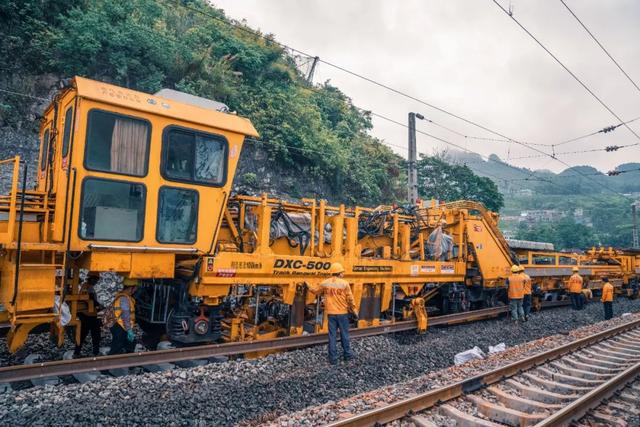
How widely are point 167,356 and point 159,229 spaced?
1.72 meters

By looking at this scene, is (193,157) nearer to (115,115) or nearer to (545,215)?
(115,115)

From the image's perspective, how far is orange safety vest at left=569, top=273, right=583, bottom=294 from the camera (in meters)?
14.4

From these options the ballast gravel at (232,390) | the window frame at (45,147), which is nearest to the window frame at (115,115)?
the window frame at (45,147)

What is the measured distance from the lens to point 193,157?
6.56 m

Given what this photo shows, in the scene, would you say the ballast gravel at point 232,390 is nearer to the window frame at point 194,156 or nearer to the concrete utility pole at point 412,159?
the window frame at point 194,156

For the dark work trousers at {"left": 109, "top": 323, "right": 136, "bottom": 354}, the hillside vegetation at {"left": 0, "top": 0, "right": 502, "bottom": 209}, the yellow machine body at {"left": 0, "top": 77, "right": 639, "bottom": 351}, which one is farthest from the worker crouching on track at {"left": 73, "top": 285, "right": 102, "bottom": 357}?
the hillside vegetation at {"left": 0, "top": 0, "right": 502, "bottom": 209}

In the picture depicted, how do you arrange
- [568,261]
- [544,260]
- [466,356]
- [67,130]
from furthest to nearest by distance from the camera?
1. [568,261]
2. [544,260]
3. [466,356]
4. [67,130]

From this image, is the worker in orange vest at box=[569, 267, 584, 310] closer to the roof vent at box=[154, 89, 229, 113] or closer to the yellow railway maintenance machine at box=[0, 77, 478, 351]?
the yellow railway maintenance machine at box=[0, 77, 478, 351]

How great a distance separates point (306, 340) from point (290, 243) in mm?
1865

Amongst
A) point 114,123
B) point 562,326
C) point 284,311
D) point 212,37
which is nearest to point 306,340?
point 284,311

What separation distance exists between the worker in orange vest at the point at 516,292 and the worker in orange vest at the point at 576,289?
3.98 metres

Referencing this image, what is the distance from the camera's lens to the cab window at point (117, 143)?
5.77 meters

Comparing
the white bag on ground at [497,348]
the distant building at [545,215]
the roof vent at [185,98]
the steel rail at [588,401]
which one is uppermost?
the distant building at [545,215]

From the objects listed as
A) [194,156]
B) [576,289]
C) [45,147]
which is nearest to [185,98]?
[194,156]
